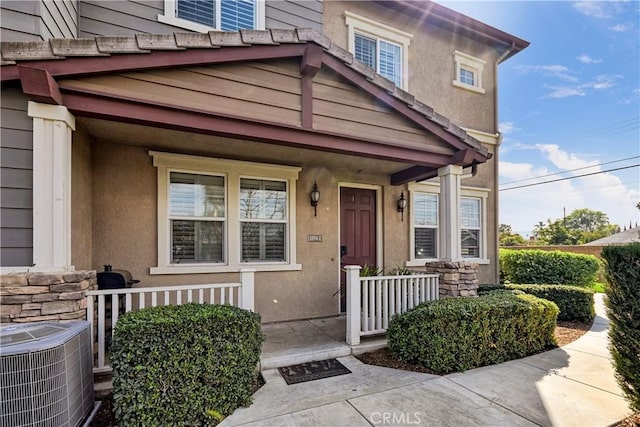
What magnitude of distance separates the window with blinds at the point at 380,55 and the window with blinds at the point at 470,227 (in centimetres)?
→ 342

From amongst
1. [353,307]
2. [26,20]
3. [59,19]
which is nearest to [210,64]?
[26,20]

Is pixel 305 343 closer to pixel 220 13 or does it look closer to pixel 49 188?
pixel 49 188

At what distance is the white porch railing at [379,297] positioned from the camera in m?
4.41

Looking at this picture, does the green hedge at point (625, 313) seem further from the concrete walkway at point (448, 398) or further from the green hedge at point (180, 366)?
the green hedge at point (180, 366)

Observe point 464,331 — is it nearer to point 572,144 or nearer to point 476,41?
point 476,41

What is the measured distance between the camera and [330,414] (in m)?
2.85

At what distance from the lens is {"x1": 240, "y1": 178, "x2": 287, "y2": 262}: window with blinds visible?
17.8 feet

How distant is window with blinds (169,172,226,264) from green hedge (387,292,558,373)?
315 cm

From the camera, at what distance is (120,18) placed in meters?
4.48

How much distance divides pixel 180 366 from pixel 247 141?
2.97 m

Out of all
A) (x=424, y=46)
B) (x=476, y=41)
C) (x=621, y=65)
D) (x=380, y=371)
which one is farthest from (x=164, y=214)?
(x=621, y=65)

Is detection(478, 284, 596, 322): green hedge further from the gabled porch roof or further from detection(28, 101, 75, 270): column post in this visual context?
detection(28, 101, 75, 270): column post

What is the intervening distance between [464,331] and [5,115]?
5.50 meters

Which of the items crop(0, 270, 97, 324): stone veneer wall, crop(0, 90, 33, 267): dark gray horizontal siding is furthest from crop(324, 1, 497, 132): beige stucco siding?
crop(0, 270, 97, 324): stone veneer wall
